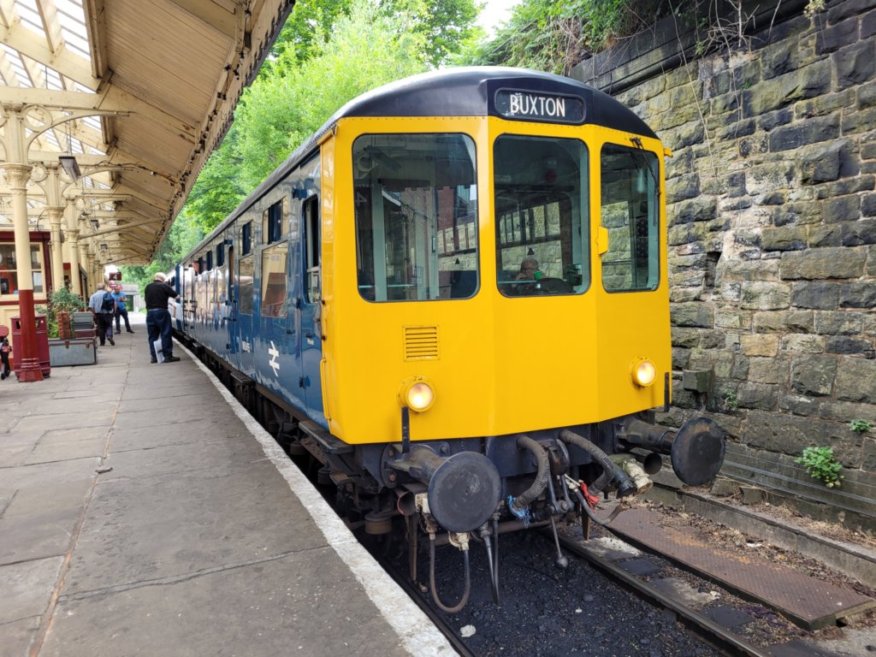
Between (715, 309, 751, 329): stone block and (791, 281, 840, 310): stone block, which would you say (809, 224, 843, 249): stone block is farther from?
(715, 309, 751, 329): stone block

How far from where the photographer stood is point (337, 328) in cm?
359

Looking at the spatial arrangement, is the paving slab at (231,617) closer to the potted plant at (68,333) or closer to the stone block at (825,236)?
the stone block at (825,236)

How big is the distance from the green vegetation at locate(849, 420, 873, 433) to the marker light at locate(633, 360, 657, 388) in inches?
87.0

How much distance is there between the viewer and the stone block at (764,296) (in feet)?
19.4

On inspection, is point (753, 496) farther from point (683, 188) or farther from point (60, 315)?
point (60, 315)

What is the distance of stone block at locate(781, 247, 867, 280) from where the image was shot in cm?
527

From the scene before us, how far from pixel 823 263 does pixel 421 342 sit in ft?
12.8

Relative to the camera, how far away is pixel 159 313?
1334 centimetres

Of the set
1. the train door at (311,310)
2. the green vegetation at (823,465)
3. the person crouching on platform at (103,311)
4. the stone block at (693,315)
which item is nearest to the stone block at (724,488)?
the green vegetation at (823,465)

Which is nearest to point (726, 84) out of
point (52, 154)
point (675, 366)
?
point (675, 366)

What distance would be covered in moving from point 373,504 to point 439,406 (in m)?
0.93

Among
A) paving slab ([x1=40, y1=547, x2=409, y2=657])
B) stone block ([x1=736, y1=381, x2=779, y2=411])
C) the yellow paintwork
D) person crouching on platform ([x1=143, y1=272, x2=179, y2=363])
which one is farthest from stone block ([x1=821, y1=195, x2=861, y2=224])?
person crouching on platform ([x1=143, y1=272, x2=179, y2=363])

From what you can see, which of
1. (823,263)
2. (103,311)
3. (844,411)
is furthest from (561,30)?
(103,311)

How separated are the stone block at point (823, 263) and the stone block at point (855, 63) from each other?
134cm
